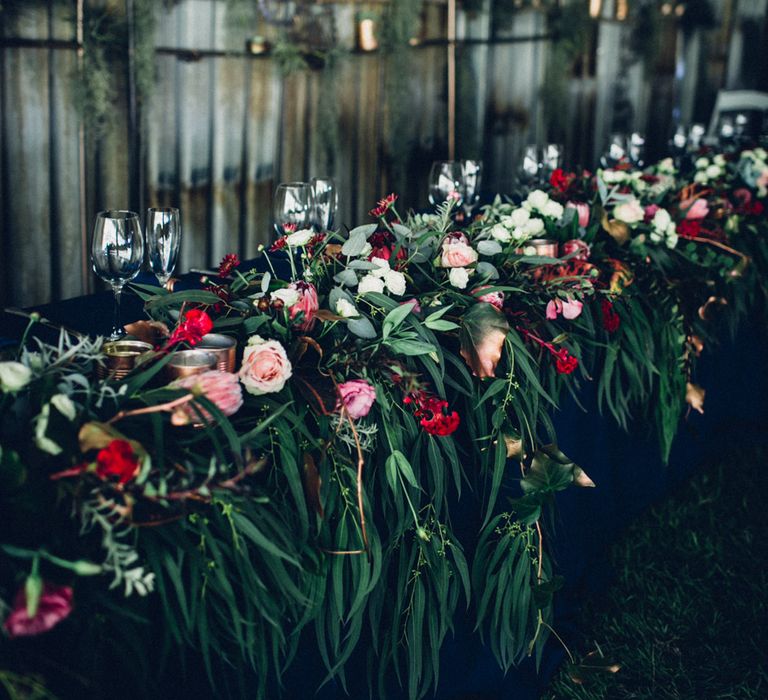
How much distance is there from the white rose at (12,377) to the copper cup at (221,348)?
269 millimetres

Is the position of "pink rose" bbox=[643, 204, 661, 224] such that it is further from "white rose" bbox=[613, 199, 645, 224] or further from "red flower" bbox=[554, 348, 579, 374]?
"red flower" bbox=[554, 348, 579, 374]

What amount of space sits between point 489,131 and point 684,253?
3254mm

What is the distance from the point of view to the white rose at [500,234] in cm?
166

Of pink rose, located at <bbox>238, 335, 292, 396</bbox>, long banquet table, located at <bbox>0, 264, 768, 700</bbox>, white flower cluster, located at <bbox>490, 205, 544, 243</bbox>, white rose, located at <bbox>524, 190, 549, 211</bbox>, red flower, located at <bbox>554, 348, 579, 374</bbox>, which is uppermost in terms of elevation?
white rose, located at <bbox>524, 190, 549, 211</bbox>

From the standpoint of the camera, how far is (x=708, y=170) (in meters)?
2.74

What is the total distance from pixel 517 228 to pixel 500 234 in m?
0.04

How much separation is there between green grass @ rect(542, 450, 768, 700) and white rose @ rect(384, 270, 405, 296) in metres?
0.96

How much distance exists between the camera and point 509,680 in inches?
65.2

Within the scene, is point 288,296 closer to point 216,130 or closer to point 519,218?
point 519,218

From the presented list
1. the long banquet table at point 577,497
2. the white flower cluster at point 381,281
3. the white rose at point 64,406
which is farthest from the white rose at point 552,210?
the white rose at point 64,406

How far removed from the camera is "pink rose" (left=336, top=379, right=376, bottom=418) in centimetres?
112

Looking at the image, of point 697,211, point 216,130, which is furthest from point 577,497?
point 216,130

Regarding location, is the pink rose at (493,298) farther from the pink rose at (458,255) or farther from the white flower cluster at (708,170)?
the white flower cluster at (708,170)

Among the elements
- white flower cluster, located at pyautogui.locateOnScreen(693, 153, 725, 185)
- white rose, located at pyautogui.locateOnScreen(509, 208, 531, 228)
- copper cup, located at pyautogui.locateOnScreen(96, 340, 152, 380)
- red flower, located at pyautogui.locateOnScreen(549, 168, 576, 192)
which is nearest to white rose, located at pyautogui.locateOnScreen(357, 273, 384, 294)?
copper cup, located at pyautogui.locateOnScreen(96, 340, 152, 380)
